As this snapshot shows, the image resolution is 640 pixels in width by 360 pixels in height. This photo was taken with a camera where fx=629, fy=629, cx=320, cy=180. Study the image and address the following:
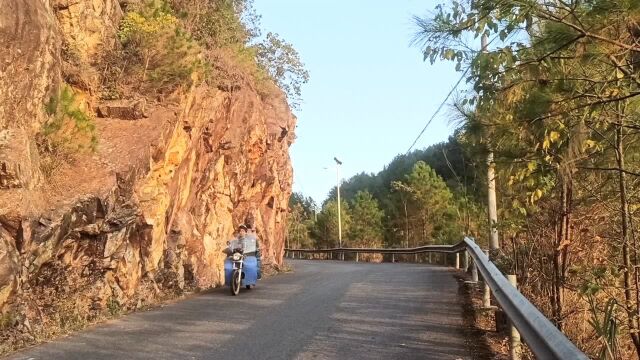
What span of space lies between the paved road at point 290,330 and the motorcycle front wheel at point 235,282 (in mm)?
718

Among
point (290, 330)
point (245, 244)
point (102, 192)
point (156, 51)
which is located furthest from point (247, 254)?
point (290, 330)

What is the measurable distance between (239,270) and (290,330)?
5465 mm

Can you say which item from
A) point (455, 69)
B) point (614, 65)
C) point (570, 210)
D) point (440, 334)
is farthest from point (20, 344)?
point (570, 210)

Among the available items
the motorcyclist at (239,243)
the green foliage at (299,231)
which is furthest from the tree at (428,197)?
the motorcyclist at (239,243)

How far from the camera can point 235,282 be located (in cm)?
1375

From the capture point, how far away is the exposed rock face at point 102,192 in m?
9.61

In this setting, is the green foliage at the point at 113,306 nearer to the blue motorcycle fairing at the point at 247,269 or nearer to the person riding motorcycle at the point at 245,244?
the blue motorcycle fairing at the point at 247,269

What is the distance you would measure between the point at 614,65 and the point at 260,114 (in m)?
19.1

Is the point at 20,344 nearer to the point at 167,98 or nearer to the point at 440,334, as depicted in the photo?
the point at 440,334

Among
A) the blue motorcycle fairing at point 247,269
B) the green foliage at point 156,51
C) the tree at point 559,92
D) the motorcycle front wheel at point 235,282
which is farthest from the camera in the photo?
the green foliage at point 156,51

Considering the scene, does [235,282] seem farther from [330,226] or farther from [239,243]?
[330,226]

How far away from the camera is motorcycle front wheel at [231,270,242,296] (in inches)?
539

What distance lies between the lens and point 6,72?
32.9 feet

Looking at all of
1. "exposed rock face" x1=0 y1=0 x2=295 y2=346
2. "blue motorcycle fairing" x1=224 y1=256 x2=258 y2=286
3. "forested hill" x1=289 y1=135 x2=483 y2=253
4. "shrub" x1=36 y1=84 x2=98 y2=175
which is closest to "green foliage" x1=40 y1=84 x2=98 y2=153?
"shrub" x1=36 y1=84 x2=98 y2=175
